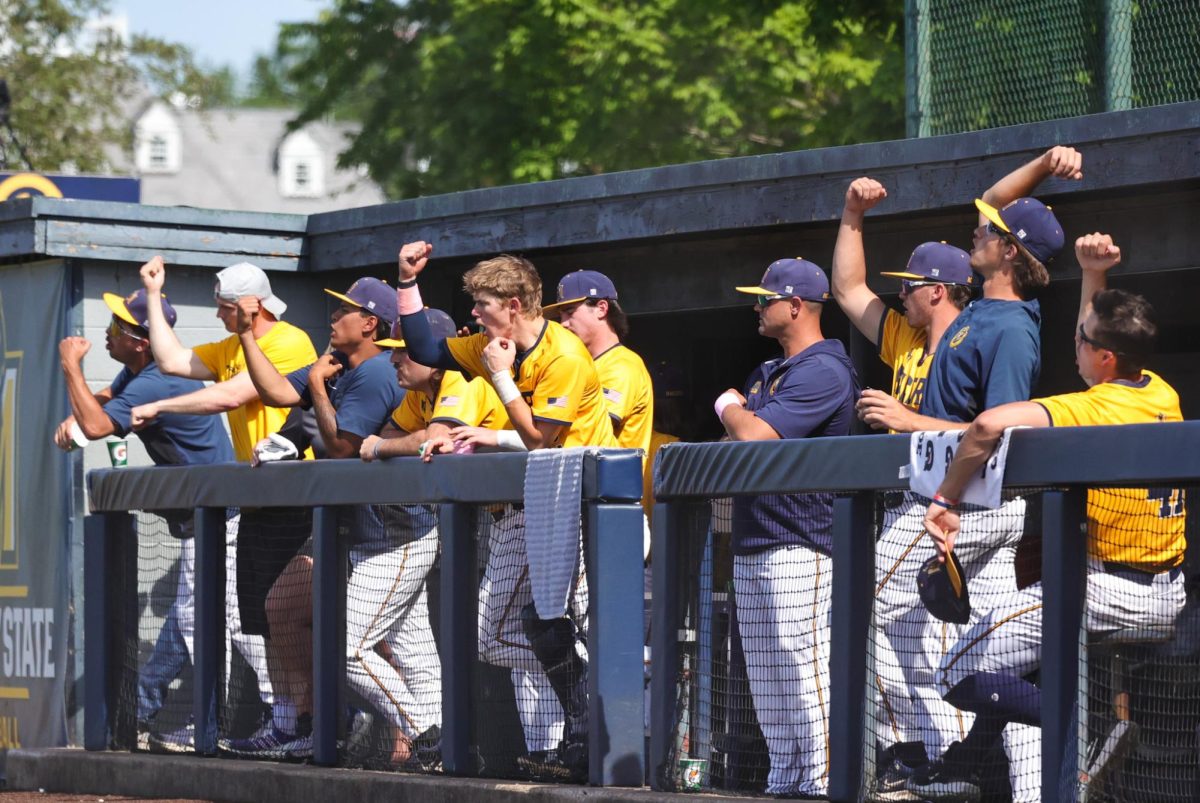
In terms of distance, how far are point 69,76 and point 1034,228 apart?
22.6 meters

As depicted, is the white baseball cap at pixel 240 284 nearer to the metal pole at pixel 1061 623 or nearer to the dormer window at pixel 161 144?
the metal pole at pixel 1061 623

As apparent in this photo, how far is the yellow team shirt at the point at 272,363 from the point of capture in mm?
7906

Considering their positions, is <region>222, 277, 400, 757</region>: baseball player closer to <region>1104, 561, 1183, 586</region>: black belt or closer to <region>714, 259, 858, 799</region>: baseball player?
<region>714, 259, 858, 799</region>: baseball player

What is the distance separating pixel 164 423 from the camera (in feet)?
27.7

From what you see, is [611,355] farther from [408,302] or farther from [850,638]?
[850,638]

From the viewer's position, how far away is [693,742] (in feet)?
18.6

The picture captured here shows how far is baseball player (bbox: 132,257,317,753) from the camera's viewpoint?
7289mm

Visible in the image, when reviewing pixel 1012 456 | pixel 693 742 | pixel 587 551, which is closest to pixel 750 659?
pixel 693 742

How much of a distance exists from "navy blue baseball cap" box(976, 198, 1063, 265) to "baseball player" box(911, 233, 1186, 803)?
69cm

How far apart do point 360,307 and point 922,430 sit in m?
2.79

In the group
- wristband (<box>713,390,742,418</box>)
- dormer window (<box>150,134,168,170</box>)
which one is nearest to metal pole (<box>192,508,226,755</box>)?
wristband (<box>713,390,742,418</box>)

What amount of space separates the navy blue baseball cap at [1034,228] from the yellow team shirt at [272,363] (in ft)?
10.7

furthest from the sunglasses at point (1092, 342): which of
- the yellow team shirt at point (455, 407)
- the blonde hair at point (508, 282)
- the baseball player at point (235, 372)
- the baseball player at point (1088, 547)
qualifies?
the baseball player at point (235, 372)

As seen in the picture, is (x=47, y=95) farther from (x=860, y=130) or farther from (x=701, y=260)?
(x=701, y=260)
